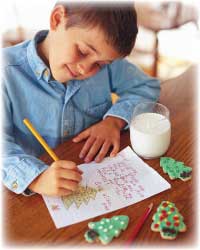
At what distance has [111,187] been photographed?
0.71 metres

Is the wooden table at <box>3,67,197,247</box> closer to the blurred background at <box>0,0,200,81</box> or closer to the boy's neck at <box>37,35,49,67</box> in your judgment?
the boy's neck at <box>37,35,49,67</box>

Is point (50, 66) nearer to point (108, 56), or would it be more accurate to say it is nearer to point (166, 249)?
point (108, 56)

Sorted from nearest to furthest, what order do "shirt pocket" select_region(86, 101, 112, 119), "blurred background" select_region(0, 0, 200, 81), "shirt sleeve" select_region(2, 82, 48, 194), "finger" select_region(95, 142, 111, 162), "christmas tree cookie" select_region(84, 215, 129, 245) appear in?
"christmas tree cookie" select_region(84, 215, 129, 245), "shirt sleeve" select_region(2, 82, 48, 194), "finger" select_region(95, 142, 111, 162), "shirt pocket" select_region(86, 101, 112, 119), "blurred background" select_region(0, 0, 200, 81)

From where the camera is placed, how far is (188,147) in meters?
0.82

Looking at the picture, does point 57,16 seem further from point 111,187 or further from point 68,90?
point 111,187

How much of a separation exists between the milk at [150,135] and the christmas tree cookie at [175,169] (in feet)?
0.09

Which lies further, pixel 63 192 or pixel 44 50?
pixel 44 50

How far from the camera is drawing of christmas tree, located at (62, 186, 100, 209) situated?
0.67 metres

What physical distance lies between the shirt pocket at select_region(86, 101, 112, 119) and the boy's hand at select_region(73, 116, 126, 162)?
0.25ft

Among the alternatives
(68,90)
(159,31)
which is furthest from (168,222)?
(159,31)

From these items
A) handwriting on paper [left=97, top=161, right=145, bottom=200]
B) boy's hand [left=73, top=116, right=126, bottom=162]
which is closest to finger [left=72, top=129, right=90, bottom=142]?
boy's hand [left=73, top=116, right=126, bottom=162]

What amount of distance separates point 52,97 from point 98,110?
6.2 inches

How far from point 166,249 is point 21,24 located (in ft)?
6.21

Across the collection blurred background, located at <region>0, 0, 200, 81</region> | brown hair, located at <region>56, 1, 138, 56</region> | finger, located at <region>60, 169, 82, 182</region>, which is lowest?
blurred background, located at <region>0, 0, 200, 81</region>
